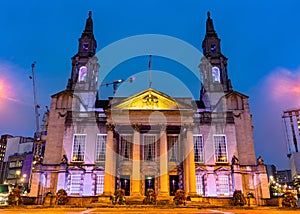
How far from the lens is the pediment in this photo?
1179 inches

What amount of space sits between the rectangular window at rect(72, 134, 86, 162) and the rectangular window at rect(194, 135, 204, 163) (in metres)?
13.7

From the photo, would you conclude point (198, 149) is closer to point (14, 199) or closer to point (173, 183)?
point (173, 183)

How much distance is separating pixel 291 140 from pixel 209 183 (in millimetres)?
66814

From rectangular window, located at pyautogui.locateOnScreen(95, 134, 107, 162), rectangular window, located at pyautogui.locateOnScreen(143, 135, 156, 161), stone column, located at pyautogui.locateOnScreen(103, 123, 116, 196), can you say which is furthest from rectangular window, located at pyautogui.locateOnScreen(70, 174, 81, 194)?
rectangular window, located at pyautogui.locateOnScreen(143, 135, 156, 161)

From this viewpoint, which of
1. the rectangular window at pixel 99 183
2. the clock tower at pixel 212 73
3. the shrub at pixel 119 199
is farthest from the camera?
the clock tower at pixel 212 73

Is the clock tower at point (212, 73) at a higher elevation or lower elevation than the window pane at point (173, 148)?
higher

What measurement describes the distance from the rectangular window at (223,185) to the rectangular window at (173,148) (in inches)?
222

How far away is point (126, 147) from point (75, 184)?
7.19 meters

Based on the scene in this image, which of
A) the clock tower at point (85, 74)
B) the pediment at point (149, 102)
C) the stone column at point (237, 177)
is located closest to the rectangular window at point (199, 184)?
the stone column at point (237, 177)

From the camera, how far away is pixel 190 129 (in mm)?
28750

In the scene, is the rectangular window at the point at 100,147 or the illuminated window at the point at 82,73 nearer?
the rectangular window at the point at 100,147

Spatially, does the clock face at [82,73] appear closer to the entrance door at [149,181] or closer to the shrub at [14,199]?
the entrance door at [149,181]

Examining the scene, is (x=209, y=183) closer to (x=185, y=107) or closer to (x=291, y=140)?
(x=185, y=107)

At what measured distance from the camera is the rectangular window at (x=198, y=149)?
32.1 m
